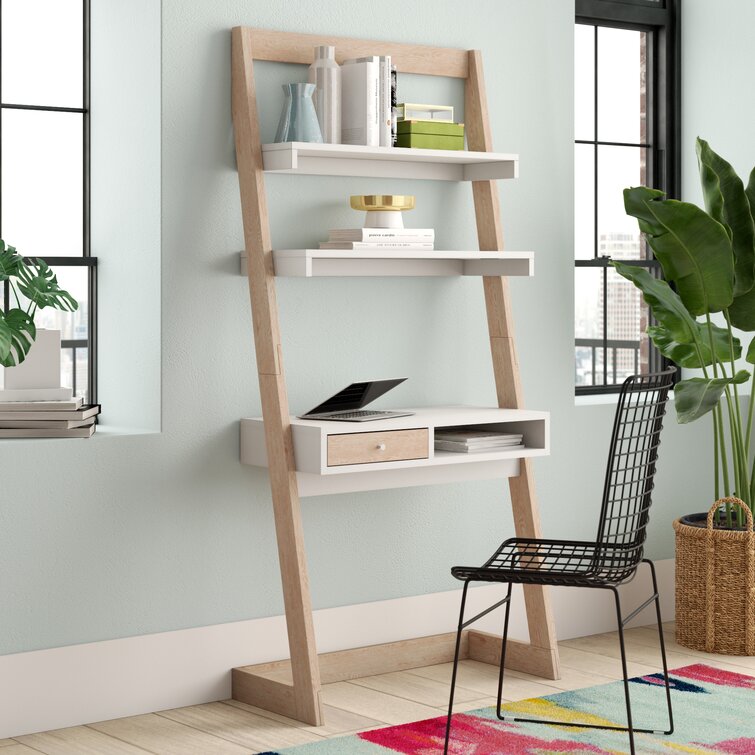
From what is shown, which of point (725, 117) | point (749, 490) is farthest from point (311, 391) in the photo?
point (725, 117)

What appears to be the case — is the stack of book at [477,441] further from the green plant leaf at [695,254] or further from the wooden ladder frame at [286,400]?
the green plant leaf at [695,254]

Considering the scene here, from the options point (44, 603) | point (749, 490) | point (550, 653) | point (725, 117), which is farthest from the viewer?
point (725, 117)

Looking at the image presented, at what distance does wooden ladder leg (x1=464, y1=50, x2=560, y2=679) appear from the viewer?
4250 mm

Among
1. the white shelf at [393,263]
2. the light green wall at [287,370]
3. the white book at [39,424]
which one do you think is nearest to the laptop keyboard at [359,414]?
the light green wall at [287,370]

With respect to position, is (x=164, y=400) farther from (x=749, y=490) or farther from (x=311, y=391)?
(x=749, y=490)

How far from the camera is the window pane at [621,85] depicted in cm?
523

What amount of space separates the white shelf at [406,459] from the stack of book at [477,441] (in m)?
0.02

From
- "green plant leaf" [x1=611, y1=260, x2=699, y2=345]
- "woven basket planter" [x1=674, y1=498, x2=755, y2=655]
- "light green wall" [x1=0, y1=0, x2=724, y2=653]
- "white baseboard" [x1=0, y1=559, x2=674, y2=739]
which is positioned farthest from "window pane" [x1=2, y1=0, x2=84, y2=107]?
"woven basket planter" [x1=674, y1=498, x2=755, y2=655]

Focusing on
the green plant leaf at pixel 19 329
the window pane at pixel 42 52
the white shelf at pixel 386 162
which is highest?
the window pane at pixel 42 52

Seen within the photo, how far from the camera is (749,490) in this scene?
4684 mm

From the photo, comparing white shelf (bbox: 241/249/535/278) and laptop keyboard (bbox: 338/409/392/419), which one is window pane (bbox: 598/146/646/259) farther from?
laptop keyboard (bbox: 338/409/392/419)

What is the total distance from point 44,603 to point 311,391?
104cm

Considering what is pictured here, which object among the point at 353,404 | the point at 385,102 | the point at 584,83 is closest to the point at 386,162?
the point at 385,102

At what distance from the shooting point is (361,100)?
12.9 ft
